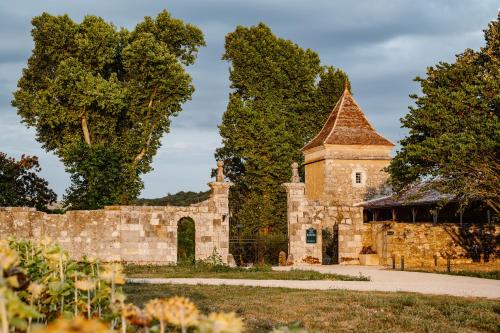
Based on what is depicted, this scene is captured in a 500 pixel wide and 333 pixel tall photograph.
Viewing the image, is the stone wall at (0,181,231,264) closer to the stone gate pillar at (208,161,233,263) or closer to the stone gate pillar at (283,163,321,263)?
the stone gate pillar at (208,161,233,263)

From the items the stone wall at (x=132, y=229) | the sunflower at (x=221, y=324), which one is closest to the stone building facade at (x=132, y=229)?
the stone wall at (x=132, y=229)

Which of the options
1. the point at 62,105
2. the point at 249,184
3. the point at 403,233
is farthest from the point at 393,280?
the point at 249,184

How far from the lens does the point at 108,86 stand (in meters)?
34.6

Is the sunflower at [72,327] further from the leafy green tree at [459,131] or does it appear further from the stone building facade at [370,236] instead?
the stone building facade at [370,236]

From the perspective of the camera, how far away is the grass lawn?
9297mm

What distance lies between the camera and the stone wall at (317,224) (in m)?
26.4

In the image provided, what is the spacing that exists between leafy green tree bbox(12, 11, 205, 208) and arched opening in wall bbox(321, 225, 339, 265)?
9906 millimetres

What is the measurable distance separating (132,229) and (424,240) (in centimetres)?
1138

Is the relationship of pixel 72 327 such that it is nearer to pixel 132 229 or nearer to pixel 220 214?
pixel 132 229

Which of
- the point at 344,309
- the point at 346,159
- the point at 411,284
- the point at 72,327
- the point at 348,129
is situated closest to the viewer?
the point at 72,327

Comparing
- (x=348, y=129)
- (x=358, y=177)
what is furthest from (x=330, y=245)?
(x=348, y=129)

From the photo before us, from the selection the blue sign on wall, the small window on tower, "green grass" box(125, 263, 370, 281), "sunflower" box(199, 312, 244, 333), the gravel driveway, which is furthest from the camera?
the small window on tower

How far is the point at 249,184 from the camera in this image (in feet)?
143

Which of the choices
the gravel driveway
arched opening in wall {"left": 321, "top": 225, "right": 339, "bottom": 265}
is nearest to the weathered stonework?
arched opening in wall {"left": 321, "top": 225, "right": 339, "bottom": 265}
